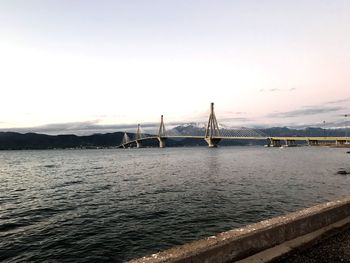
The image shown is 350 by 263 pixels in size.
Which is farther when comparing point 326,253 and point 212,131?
point 212,131

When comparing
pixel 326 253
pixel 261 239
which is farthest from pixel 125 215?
pixel 326 253

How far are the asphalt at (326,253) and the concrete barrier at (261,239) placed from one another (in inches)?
9.6

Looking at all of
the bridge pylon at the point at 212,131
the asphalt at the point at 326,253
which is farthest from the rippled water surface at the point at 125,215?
the bridge pylon at the point at 212,131

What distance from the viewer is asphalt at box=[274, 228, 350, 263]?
682 centimetres

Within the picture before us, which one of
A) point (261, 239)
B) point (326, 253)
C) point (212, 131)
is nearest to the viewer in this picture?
point (326, 253)

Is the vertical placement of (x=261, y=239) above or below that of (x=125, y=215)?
above

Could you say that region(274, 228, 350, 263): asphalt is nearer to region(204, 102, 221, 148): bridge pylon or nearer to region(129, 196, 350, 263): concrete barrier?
region(129, 196, 350, 263): concrete barrier

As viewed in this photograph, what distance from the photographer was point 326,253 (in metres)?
7.17

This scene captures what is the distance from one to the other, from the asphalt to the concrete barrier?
244 mm

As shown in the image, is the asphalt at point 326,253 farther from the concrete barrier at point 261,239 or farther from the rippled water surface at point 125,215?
the rippled water surface at point 125,215

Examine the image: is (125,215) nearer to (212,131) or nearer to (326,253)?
(326,253)

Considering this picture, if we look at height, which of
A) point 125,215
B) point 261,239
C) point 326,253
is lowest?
point 125,215

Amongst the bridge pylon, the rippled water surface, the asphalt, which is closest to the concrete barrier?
the asphalt

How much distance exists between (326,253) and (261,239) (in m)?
1.69
